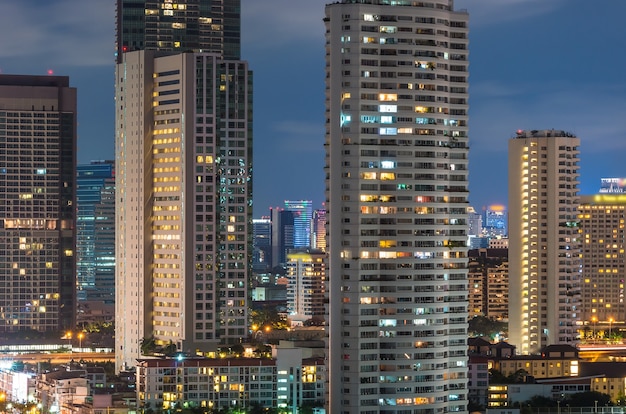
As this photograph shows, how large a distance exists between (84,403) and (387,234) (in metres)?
16.6

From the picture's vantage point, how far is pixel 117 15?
118312 mm

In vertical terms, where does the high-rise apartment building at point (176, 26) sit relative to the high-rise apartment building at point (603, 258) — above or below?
above

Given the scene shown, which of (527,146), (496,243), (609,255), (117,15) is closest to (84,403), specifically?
(527,146)

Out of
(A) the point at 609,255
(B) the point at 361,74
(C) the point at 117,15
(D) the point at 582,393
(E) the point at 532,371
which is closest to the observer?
→ (B) the point at 361,74

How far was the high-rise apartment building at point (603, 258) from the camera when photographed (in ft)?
424

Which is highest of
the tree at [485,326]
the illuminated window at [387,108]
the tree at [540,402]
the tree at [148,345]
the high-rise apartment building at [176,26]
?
the high-rise apartment building at [176,26]

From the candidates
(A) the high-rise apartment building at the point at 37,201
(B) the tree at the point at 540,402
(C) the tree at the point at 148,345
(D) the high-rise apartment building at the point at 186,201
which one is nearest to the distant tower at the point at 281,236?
(A) the high-rise apartment building at the point at 37,201

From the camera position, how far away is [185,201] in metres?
89.2

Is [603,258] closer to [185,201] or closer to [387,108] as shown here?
[185,201]

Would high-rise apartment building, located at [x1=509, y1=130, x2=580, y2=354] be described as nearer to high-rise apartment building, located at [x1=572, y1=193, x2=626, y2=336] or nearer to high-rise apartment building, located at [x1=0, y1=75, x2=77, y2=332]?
high-rise apartment building, located at [x1=572, y1=193, x2=626, y2=336]

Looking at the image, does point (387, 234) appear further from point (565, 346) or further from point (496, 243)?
point (496, 243)

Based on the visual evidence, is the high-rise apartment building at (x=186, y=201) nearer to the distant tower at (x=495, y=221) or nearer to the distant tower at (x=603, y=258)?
the distant tower at (x=603, y=258)

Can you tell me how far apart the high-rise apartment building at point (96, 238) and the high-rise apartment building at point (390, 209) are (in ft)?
287

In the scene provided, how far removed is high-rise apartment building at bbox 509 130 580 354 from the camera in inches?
3905
